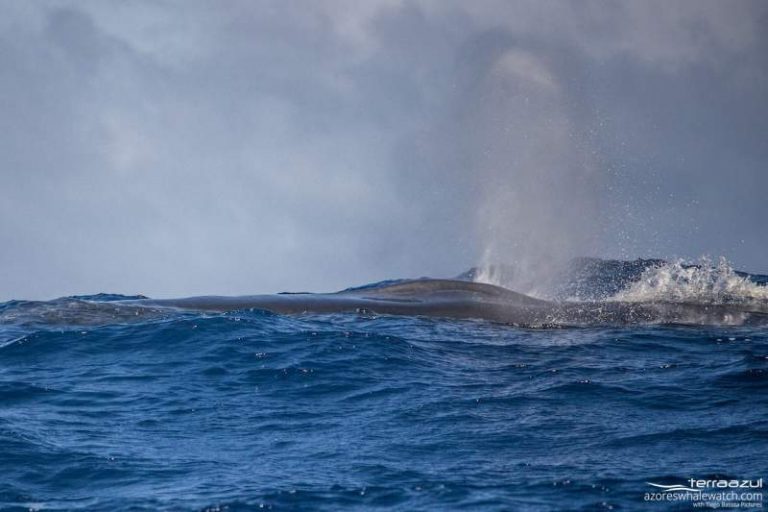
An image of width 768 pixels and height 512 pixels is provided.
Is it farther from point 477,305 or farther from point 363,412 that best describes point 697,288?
point 363,412

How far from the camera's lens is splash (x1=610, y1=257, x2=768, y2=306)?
23.3 m

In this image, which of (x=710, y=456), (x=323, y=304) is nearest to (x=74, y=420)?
(x=710, y=456)

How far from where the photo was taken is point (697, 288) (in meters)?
24.3

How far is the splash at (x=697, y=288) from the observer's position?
2330 cm

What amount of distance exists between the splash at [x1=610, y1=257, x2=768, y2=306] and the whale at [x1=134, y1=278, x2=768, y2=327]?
808 millimetres

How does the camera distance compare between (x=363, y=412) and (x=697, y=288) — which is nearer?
(x=363, y=412)

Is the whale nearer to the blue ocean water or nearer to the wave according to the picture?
the wave

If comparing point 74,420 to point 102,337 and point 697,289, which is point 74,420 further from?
point 697,289

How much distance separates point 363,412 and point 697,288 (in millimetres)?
13322

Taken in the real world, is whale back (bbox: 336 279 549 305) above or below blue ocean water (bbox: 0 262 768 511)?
above

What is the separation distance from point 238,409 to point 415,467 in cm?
373

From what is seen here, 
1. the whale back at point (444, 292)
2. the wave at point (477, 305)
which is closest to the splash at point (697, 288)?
the wave at point (477, 305)

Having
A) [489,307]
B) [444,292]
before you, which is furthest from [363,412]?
[444,292]

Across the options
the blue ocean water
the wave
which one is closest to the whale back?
the wave
